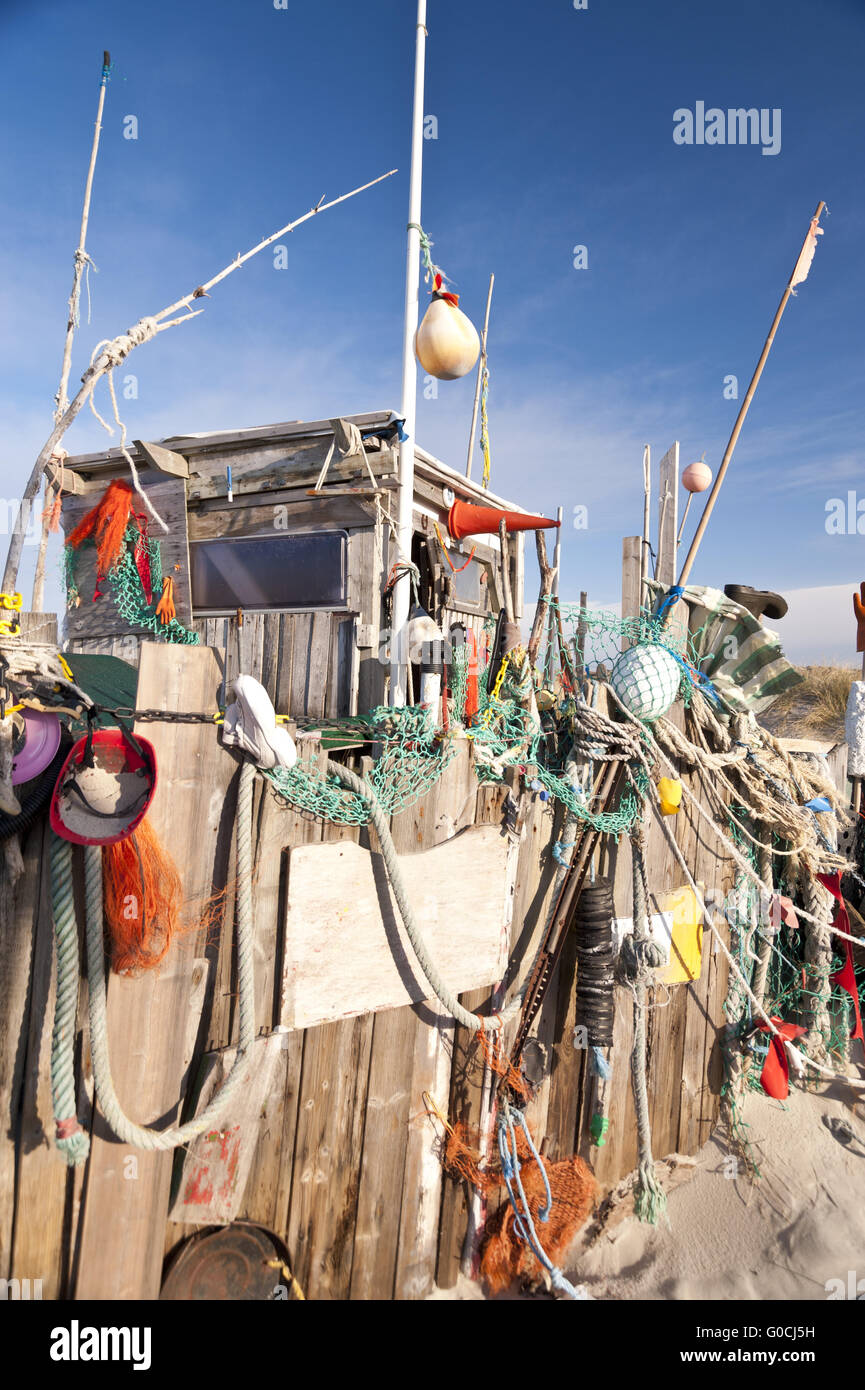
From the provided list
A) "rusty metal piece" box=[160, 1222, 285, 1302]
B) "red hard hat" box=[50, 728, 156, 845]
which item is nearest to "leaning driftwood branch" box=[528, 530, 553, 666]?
"red hard hat" box=[50, 728, 156, 845]

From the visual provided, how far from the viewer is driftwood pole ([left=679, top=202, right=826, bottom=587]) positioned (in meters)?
4.73

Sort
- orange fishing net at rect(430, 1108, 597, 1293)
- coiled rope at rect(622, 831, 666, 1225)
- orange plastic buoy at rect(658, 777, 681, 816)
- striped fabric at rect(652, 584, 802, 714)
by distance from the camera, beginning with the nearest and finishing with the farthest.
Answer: orange fishing net at rect(430, 1108, 597, 1293) → coiled rope at rect(622, 831, 666, 1225) → orange plastic buoy at rect(658, 777, 681, 816) → striped fabric at rect(652, 584, 802, 714)

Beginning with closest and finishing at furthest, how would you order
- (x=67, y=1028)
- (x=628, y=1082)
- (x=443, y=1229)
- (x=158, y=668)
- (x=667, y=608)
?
1. (x=67, y=1028)
2. (x=158, y=668)
3. (x=443, y=1229)
4. (x=628, y=1082)
5. (x=667, y=608)

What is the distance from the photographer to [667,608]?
4238 millimetres

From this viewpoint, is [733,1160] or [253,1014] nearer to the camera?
[253,1014]

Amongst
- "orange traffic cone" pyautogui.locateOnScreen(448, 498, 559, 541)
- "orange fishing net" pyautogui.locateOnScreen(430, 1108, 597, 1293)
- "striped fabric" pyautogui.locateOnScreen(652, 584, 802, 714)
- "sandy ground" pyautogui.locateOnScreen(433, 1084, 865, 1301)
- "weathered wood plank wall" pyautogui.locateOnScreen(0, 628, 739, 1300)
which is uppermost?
"orange traffic cone" pyautogui.locateOnScreen(448, 498, 559, 541)

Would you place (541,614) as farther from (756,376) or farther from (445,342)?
(756,376)

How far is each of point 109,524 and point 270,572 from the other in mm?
1837

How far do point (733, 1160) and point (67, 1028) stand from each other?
397cm

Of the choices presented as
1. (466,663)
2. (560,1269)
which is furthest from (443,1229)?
(466,663)

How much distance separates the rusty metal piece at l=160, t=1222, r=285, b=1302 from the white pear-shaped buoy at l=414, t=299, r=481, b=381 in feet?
14.5

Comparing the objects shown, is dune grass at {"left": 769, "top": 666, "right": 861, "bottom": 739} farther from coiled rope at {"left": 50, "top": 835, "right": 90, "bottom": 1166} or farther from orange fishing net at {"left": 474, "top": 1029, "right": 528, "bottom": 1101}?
coiled rope at {"left": 50, "top": 835, "right": 90, "bottom": 1166}

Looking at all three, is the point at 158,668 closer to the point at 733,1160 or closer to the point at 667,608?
the point at 667,608

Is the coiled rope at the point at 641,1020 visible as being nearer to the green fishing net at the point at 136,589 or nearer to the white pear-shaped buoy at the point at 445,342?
the white pear-shaped buoy at the point at 445,342
